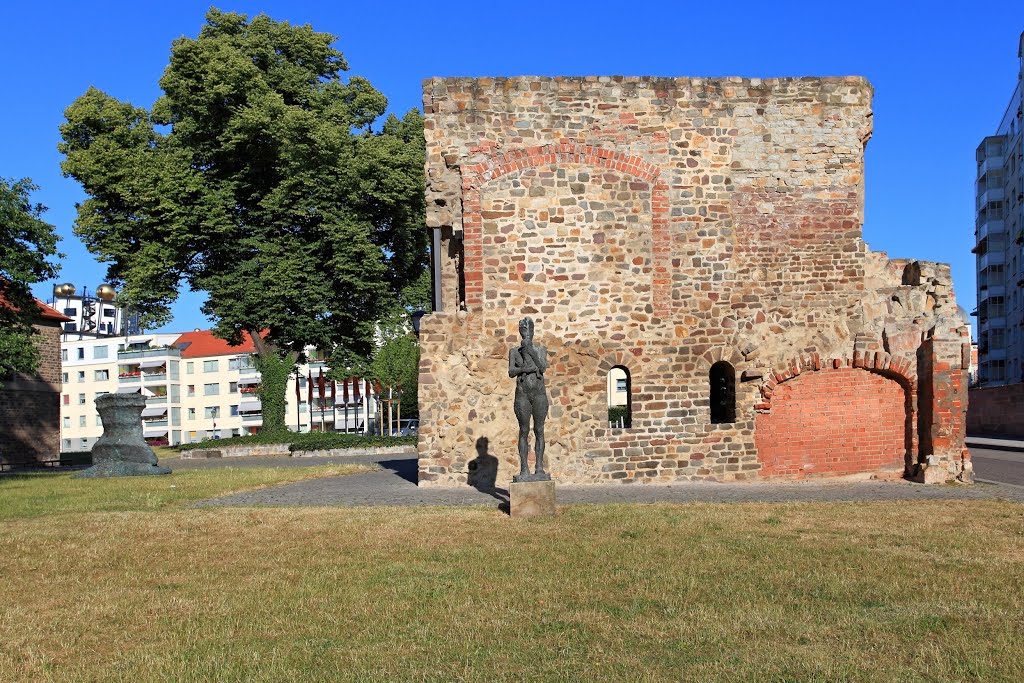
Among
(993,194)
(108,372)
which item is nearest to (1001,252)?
(993,194)

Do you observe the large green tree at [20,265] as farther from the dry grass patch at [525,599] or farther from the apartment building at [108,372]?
the apartment building at [108,372]

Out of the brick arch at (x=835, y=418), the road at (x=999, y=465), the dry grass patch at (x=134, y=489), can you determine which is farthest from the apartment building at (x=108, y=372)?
the brick arch at (x=835, y=418)

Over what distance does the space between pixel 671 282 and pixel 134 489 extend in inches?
393

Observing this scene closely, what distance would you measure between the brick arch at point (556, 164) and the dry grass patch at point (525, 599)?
5.62 metres

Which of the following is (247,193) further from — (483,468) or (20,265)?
(483,468)

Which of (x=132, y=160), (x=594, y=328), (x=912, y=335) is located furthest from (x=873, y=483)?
(x=132, y=160)

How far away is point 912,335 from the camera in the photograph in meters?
15.0

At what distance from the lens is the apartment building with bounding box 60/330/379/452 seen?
8050 centimetres

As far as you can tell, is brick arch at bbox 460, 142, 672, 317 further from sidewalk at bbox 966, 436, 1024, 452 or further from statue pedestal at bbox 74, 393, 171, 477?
sidewalk at bbox 966, 436, 1024, 452

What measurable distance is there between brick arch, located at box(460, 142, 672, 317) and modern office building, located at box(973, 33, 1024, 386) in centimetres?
5069

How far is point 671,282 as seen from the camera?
15.3 meters

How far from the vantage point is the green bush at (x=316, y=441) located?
94.0 ft

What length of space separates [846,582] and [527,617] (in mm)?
2606

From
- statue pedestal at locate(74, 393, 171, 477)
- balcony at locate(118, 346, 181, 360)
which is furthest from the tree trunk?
balcony at locate(118, 346, 181, 360)
